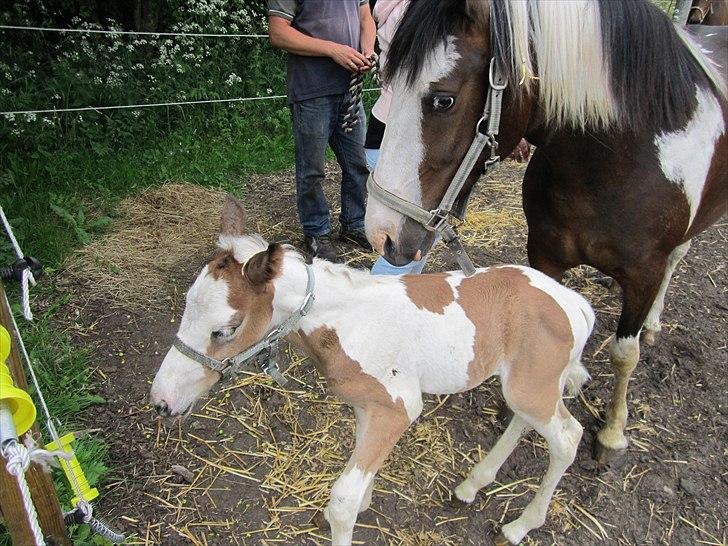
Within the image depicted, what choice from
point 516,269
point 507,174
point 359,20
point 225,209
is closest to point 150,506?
point 225,209

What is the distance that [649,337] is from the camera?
11.5 feet

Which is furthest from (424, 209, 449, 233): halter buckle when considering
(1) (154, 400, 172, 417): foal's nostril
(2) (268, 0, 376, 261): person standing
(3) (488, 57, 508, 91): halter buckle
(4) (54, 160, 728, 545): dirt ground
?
(2) (268, 0, 376, 261): person standing

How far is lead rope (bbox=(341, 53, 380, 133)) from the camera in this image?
3.49 meters

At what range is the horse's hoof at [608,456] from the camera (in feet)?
8.81

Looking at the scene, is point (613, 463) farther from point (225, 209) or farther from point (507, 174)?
point (507, 174)

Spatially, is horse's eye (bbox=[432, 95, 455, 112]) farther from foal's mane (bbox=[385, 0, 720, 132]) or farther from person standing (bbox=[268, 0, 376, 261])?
person standing (bbox=[268, 0, 376, 261])

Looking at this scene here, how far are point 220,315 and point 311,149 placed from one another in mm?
2114

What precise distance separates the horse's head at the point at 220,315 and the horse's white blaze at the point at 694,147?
1509 millimetres

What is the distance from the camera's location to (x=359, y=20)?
3.62m

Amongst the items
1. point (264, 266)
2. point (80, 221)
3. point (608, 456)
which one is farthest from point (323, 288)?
point (80, 221)

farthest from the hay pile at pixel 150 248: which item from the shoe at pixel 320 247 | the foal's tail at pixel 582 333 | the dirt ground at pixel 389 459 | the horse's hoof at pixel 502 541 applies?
the foal's tail at pixel 582 333

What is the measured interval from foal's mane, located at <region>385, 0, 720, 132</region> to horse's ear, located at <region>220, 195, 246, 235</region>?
0.71 m

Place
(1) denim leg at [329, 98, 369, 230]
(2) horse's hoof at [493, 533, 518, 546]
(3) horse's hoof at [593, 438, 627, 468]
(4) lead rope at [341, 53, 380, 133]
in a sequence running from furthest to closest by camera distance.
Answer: (1) denim leg at [329, 98, 369, 230], (4) lead rope at [341, 53, 380, 133], (3) horse's hoof at [593, 438, 627, 468], (2) horse's hoof at [493, 533, 518, 546]

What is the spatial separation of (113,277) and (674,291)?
3978 millimetres
